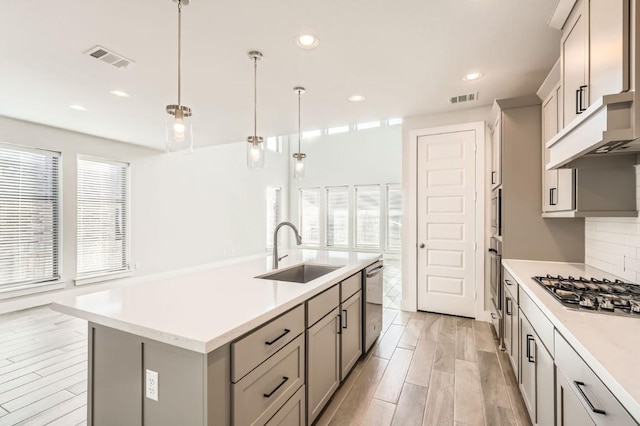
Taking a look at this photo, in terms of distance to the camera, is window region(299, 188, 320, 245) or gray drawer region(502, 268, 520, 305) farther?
window region(299, 188, 320, 245)

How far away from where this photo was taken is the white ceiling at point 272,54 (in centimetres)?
198

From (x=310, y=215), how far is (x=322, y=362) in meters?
7.96

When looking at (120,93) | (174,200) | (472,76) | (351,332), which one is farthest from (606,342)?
(174,200)

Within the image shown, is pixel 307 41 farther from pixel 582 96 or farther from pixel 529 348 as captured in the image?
pixel 529 348

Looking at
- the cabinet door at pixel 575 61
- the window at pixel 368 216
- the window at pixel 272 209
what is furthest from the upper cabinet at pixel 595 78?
the window at pixel 272 209

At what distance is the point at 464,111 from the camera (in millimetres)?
3885

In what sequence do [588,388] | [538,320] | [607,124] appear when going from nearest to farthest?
[588,388], [607,124], [538,320]

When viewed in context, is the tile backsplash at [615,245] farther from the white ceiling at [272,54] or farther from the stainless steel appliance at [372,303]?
the stainless steel appliance at [372,303]

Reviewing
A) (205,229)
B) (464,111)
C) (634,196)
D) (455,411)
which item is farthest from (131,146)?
(634,196)

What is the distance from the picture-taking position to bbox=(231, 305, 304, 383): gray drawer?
122cm

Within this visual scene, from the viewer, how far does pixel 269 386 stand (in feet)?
4.68

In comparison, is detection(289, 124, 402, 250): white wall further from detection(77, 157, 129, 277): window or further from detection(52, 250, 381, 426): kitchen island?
detection(52, 250, 381, 426): kitchen island

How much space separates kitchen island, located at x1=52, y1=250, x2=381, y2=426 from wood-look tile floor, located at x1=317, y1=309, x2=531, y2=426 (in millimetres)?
747

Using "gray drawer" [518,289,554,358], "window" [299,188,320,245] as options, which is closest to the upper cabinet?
"gray drawer" [518,289,554,358]
